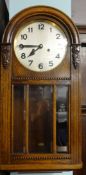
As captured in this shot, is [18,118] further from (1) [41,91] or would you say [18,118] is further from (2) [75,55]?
(2) [75,55]

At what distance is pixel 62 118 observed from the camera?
1.10 m

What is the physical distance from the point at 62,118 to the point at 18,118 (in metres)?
0.16

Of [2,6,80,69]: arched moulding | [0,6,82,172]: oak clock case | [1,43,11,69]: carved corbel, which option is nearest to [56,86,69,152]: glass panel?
[0,6,82,172]: oak clock case


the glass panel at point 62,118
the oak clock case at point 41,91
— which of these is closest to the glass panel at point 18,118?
the oak clock case at point 41,91

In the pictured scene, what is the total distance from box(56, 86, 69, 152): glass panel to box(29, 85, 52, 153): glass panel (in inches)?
1.2

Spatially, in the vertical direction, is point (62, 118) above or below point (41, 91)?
below

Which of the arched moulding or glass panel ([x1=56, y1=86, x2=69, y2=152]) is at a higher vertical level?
the arched moulding

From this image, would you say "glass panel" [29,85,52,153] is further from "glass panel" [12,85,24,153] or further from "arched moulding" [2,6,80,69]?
"arched moulding" [2,6,80,69]

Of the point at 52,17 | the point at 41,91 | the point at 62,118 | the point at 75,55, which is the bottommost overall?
the point at 62,118

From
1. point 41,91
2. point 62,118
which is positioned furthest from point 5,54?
point 62,118

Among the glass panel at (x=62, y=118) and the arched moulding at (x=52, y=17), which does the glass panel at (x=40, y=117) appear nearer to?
the glass panel at (x=62, y=118)

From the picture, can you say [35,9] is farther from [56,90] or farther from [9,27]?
[56,90]

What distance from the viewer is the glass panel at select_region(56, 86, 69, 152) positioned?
1.10 metres

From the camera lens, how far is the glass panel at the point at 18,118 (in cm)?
109
